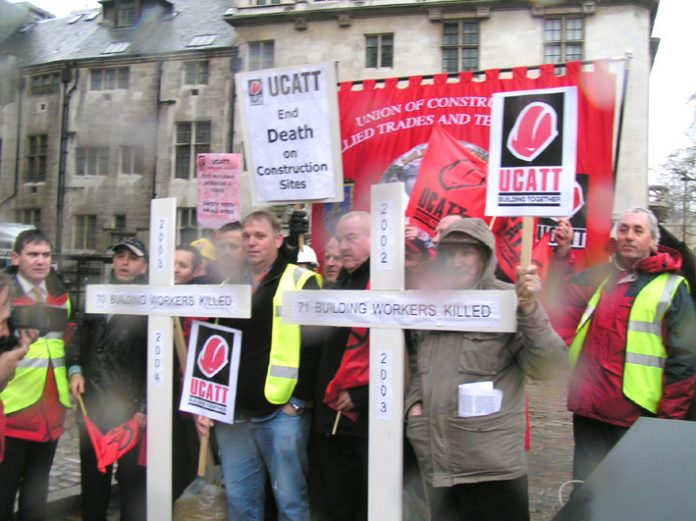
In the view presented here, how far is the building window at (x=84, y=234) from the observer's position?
2173 mm

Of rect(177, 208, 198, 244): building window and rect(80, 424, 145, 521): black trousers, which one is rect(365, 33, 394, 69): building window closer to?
rect(177, 208, 198, 244): building window

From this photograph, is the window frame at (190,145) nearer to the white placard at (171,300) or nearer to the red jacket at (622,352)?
the white placard at (171,300)

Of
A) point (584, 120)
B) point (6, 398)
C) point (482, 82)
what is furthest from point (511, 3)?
point (6, 398)

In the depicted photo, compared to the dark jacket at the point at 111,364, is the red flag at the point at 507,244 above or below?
above

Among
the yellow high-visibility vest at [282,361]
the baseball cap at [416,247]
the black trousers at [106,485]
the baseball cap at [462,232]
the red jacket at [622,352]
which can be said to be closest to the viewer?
the baseball cap at [462,232]

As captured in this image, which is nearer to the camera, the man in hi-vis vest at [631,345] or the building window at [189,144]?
the man in hi-vis vest at [631,345]

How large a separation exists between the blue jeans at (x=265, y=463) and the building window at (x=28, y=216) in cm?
103

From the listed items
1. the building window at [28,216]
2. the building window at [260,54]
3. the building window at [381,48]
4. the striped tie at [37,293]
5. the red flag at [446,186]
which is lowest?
the striped tie at [37,293]

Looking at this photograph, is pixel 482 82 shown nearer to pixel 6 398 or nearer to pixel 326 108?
pixel 326 108

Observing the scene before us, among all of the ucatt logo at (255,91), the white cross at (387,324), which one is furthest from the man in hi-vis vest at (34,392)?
the white cross at (387,324)

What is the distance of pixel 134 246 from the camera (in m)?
2.90

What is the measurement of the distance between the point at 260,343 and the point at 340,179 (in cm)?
68

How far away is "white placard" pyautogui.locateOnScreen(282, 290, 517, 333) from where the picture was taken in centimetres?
184

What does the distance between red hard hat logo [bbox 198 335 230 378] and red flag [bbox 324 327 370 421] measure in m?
0.42
